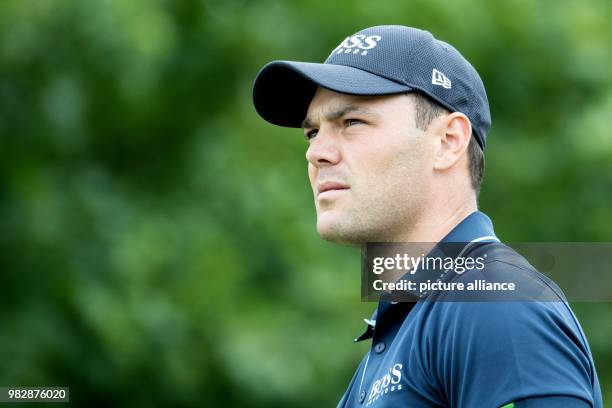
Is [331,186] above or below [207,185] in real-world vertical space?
below

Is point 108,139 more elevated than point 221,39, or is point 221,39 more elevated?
point 221,39

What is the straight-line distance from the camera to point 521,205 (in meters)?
9.16

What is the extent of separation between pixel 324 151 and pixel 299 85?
10.6 inches

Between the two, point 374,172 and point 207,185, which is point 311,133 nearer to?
point 374,172

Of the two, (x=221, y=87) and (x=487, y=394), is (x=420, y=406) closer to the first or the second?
(x=487, y=394)

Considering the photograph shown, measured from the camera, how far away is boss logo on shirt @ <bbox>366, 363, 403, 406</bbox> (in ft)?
7.88

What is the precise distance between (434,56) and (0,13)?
621cm

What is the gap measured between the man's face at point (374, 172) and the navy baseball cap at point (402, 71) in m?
0.05

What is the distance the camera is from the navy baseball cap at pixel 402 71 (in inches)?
113

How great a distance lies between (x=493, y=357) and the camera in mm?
2195

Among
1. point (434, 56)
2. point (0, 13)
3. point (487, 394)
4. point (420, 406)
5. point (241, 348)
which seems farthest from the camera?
point (0, 13)

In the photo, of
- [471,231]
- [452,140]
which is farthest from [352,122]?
[471,231]

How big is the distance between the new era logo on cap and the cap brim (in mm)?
73

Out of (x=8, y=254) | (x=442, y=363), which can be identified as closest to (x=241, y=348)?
(x=8, y=254)
